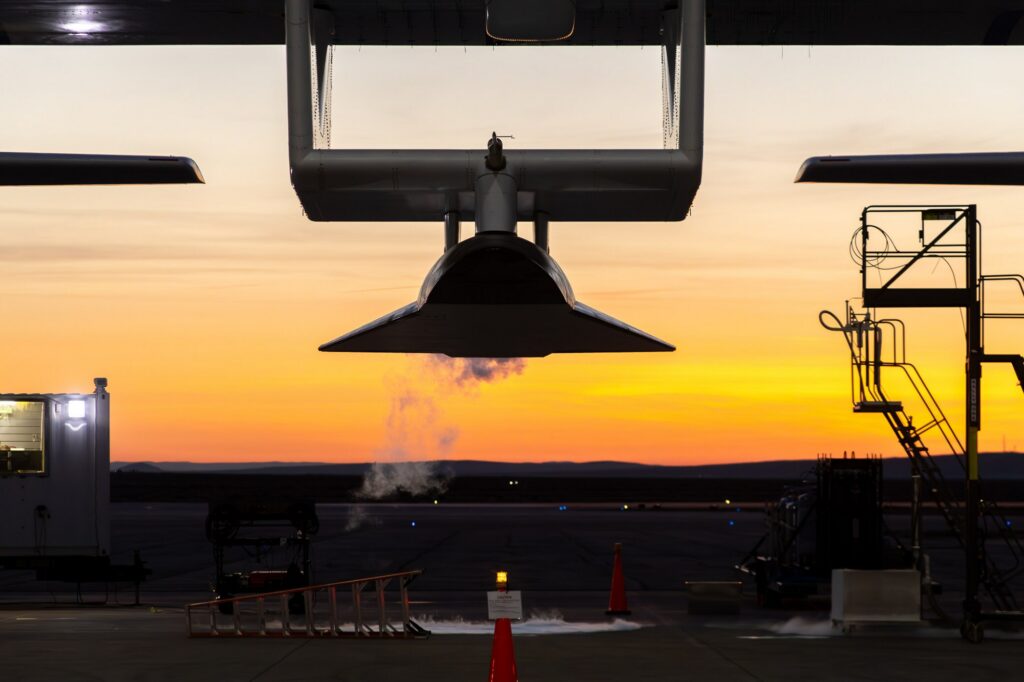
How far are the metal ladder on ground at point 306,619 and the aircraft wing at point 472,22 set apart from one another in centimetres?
995

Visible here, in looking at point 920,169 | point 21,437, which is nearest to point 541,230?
point 920,169

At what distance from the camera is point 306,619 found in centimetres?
2189

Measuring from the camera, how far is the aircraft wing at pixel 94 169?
11.6m

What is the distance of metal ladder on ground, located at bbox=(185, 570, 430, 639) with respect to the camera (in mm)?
20719

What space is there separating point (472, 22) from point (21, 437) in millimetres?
19273

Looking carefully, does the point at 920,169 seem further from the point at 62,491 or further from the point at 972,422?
the point at 62,491

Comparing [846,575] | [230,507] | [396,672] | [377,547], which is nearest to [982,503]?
[846,575]

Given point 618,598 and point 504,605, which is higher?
point 504,605

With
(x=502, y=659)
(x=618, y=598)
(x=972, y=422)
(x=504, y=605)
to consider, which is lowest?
(x=618, y=598)

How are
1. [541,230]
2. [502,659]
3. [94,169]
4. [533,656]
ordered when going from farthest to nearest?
[533,656]
[502,659]
[94,169]
[541,230]

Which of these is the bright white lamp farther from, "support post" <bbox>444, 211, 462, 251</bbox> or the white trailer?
"support post" <bbox>444, 211, 462, 251</bbox>

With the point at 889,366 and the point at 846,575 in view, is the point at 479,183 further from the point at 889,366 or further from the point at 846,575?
the point at 889,366

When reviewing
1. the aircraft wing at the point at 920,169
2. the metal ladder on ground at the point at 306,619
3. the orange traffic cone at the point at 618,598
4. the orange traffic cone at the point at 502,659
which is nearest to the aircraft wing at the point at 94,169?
the aircraft wing at the point at 920,169

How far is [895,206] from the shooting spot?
22.4 meters
